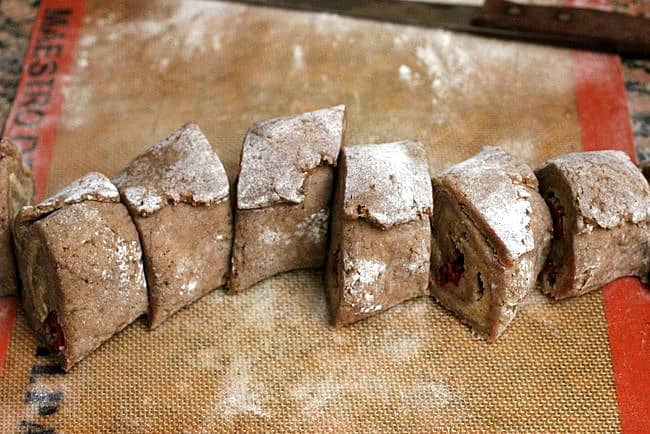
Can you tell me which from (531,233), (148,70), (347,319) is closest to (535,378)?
(531,233)

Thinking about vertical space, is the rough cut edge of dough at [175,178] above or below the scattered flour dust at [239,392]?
above

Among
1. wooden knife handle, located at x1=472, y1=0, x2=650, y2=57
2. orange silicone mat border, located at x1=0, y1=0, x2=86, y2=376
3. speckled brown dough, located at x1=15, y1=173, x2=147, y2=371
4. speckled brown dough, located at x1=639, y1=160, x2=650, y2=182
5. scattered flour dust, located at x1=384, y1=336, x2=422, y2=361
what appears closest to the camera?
speckled brown dough, located at x1=15, y1=173, x2=147, y2=371

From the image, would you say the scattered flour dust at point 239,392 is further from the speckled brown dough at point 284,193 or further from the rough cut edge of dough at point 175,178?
the rough cut edge of dough at point 175,178

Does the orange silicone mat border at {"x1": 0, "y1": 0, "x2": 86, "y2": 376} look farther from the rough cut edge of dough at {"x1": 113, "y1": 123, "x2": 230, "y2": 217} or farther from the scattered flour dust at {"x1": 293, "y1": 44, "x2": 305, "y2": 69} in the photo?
the scattered flour dust at {"x1": 293, "y1": 44, "x2": 305, "y2": 69}

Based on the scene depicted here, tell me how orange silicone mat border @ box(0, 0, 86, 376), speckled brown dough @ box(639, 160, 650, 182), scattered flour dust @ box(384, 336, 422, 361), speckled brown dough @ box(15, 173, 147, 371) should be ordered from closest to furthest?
1. speckled brown dough @ box(15, 173, 147, 371)
2. scattered flour dust @ box(384, 336, 422, 361)
3. speckled brown dough @ box(639, 160, 650, 182)
4. orange silicone mat border @ box(0, 0, 86, 376)

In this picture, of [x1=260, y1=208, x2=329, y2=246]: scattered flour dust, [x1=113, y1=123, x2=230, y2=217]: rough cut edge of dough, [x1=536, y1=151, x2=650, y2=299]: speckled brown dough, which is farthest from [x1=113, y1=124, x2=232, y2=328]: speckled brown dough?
[x1=536, y1=151, x2=650, y2=299]: speckled brown dough

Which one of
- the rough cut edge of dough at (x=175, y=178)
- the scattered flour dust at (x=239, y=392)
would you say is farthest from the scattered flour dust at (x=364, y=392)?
the rough cut edge of dough at (x=175, y=178)
